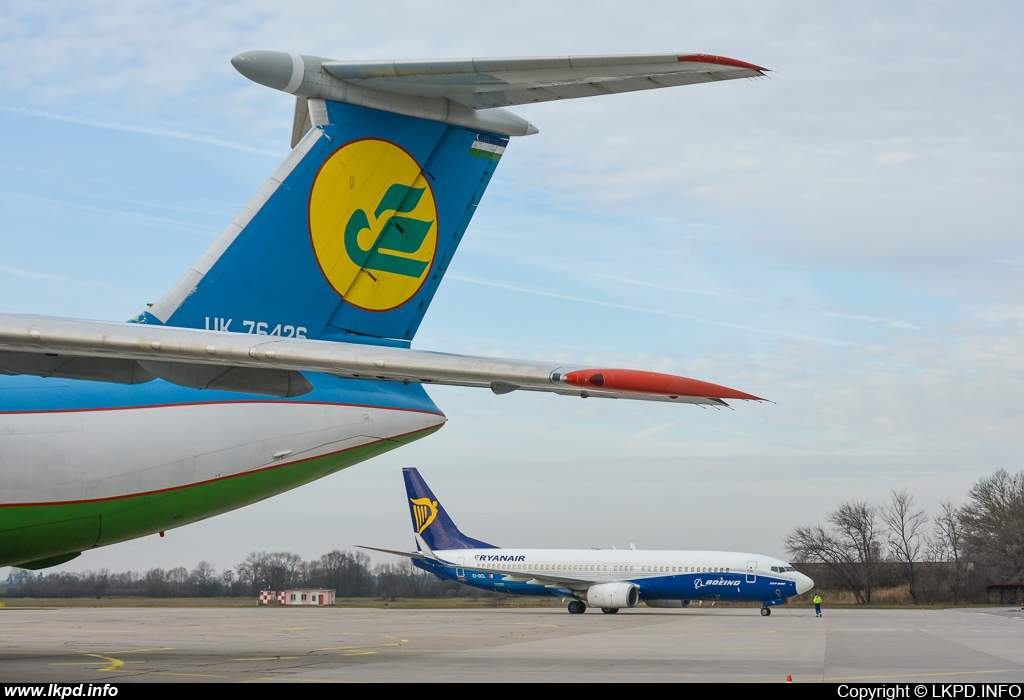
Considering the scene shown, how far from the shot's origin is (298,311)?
34.0 ft

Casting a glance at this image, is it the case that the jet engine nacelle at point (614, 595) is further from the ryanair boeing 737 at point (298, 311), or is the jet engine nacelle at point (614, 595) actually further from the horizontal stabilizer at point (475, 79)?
the horizontal stabilizer at point (475, 79)

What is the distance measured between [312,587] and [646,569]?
4220 cm

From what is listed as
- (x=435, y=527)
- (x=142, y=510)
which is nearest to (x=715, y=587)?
(x=435, y=527)

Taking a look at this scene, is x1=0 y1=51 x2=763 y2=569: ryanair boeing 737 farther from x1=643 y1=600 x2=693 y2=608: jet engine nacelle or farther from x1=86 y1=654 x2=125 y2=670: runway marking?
x1=643 y1=600 x2=693 y2=608: jet engine nacelle

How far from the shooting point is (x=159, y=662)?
14.0 meters

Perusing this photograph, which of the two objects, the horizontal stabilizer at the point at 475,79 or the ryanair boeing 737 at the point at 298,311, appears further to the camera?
the ryanair boeing 737 at the point at 298,311

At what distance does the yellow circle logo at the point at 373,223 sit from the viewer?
10.4 meters

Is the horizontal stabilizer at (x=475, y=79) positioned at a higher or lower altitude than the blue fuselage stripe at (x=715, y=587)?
higher

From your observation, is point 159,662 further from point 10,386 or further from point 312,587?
point 312,587

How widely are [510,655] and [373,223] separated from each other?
8.48m

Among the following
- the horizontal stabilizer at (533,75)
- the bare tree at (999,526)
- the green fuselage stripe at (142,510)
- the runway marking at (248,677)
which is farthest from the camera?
the bare tree at (999,526)

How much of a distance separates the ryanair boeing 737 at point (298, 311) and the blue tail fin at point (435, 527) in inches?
1233

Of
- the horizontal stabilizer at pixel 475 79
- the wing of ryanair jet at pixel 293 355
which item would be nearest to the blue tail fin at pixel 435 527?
the horizontal stabilizer at pixel 475 79

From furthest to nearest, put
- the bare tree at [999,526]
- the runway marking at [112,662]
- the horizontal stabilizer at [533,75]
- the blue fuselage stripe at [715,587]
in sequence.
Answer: the bare tree at [999,526] < the blue fuselage stripe at [715,587] < the runway marking at [112,662] < the horizontal stabilizer at [533,75]
